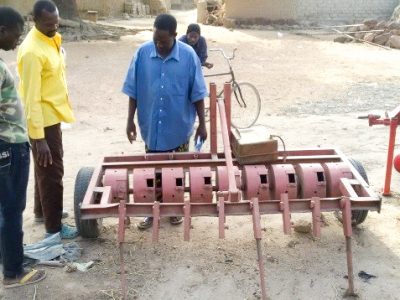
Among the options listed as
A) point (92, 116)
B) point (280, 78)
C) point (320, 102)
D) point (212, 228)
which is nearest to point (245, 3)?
point (280, 78)

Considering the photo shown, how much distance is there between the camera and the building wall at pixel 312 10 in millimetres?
21359

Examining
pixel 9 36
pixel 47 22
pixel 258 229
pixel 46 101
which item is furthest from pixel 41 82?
pixel 258 229

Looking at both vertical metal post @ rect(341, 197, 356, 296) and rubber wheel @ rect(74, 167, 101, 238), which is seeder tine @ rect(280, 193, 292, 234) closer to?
vertical metal post @ rect(341, 197, 356, 296)

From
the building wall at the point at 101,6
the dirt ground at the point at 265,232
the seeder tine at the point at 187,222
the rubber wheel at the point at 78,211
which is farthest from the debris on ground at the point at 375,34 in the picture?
the seeder tine at the point at 187,222

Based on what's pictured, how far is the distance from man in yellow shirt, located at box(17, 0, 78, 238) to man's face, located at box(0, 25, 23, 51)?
0.42m

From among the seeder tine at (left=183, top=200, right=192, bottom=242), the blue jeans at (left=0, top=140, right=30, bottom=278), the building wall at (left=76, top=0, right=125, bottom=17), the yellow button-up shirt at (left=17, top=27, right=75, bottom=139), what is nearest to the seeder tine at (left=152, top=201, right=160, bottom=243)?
the seeder tine at (left=183, top=200, right=192, bottom=242)

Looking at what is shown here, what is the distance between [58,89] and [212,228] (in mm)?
1749

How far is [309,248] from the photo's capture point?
4.20 meters

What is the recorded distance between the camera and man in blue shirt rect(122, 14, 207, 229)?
4.25m

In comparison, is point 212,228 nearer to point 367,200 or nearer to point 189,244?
point 189,244

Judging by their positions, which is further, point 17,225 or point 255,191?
point 255,191

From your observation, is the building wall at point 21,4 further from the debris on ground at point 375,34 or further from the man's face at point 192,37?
the man's face at point 192,37

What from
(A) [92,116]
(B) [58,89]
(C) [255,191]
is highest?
(B) [58,89]

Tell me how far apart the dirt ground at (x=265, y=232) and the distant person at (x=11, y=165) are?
0.18 m
